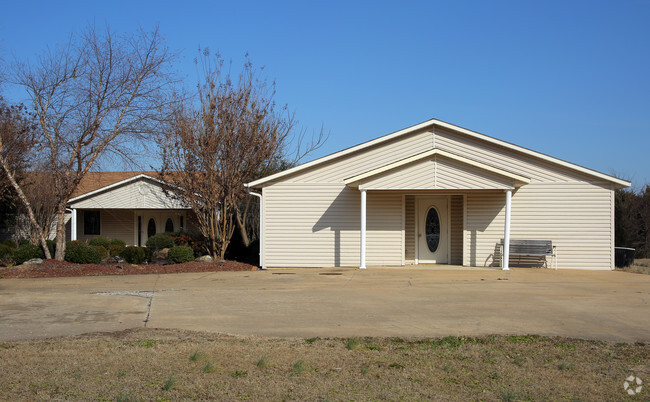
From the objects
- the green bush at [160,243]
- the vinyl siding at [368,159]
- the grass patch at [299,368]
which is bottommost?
the grass patch at [299,368]

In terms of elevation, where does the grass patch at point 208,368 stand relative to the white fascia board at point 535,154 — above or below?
below

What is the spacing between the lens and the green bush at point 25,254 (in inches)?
745

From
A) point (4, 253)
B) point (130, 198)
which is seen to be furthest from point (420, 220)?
point (130, 198)

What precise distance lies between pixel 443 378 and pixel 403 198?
503 inches

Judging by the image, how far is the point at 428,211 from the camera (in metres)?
19.3

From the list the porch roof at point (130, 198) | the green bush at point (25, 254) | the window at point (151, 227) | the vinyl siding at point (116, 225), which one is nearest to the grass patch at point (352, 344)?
the green bush at point (25, 254)

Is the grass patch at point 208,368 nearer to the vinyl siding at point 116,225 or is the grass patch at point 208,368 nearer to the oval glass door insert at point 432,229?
the oval glass door insert at point 432,229

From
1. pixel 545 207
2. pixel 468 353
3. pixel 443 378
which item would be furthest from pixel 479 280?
pixel 443 378

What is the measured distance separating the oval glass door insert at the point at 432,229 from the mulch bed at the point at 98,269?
224 inches

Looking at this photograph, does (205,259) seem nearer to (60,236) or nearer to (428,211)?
(60,236)

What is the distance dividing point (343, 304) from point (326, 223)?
25.3ft

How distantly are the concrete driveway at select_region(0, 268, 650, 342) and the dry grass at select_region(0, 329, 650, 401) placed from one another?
84 centimetres

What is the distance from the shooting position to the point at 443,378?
6.11 m

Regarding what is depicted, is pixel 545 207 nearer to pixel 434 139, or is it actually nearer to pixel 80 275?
pixel 434 139
